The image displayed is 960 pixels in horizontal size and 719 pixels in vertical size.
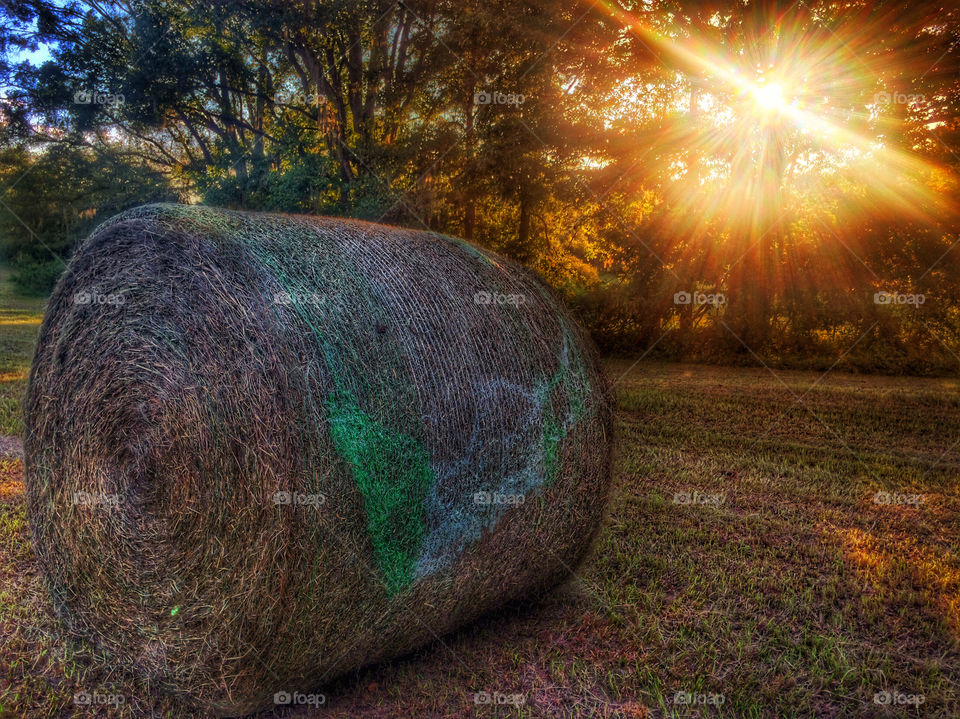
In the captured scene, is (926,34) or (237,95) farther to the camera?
(237,95)

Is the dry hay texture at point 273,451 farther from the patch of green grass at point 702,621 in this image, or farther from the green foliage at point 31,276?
the green foliage at point 31,276

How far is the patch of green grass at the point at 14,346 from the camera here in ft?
30.9

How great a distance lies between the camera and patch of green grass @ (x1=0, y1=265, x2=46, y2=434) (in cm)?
942

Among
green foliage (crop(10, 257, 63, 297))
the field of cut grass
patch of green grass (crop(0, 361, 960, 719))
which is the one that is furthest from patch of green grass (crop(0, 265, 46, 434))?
patch of green grass (crop(0, 361, 960, 719))

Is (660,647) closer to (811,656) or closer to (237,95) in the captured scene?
(811,656)

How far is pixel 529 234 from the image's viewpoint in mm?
17703

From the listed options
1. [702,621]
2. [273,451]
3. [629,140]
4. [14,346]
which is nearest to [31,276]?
[14,346]

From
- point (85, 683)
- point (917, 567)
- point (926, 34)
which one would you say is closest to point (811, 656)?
point (917, 567)

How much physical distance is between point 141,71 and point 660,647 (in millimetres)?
19992

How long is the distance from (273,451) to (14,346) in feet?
56.2

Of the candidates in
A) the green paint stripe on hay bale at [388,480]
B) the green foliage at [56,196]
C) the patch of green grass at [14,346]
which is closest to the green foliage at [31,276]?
the green foliage at [56,196]

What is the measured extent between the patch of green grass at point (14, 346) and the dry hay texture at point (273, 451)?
3.24 feet

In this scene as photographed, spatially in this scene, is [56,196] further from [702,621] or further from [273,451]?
[702,621]

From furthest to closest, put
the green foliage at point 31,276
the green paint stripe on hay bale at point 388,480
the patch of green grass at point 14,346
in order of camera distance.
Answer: the green foliage at point 31,276 → the patch of green grass at point 14,346 → the green paint stripe on hay bale at point 388,480
